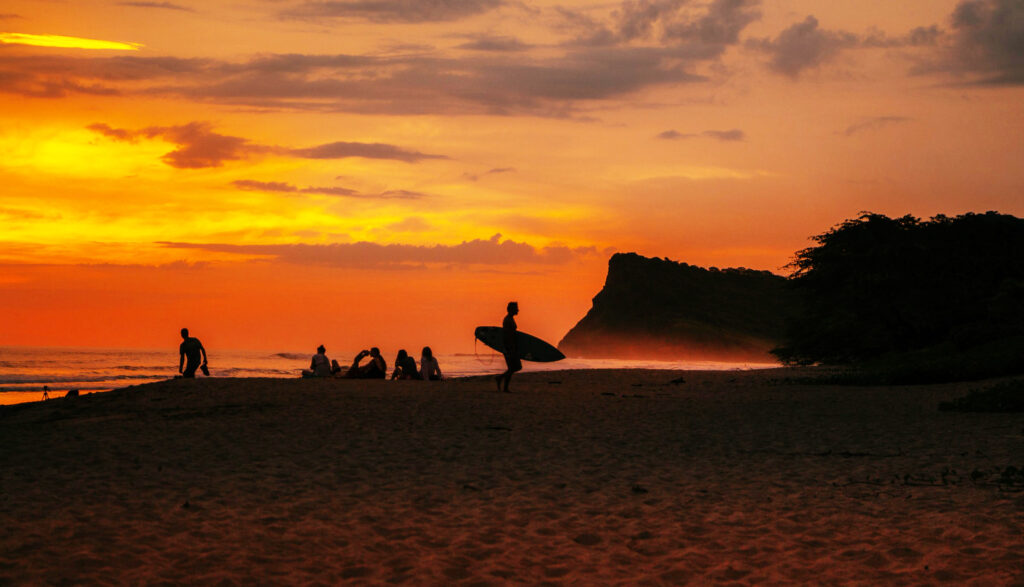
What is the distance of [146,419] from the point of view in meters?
17.0

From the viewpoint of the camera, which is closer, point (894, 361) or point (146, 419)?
point (146, 419)

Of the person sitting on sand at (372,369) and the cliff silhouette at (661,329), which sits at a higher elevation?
the cliff silhouette at (661,329)

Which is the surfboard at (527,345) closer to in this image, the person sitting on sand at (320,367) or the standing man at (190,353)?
the person sitting on sand at (320,367)

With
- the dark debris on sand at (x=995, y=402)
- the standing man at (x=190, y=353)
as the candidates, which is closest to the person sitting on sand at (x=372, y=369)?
the standing man at (x=190, y=353)

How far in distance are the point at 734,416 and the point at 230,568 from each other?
14.1 m

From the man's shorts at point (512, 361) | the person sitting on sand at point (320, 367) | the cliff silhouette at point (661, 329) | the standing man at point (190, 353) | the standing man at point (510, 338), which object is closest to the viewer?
the standing man at point (510, 338)

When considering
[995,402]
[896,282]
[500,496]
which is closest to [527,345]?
[995,402]

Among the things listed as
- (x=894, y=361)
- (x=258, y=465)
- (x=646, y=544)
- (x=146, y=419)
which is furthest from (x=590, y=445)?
(x=894, y=361)

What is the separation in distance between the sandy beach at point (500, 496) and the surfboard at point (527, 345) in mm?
10413

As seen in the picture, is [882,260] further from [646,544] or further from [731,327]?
[731,327]

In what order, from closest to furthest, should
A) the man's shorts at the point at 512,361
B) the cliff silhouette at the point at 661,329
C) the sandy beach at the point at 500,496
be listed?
the sandy beach at the point at 500,496 < the man's shorts at the point at 512,361 < the cliff silhouette at the point at 661,329

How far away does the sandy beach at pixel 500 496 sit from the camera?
6.93 meters

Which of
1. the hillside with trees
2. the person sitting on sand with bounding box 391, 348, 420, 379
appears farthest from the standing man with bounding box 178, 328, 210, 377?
the hillside with trees

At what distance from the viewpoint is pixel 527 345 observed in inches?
1164
